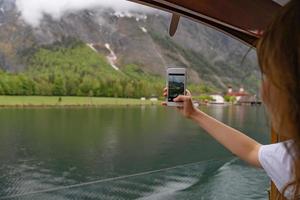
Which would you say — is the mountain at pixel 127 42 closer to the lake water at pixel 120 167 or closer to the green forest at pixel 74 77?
the green forest at pixel 74 77

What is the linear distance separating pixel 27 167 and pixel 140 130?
9.78 meters

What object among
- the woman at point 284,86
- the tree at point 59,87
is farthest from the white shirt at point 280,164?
the tree at point 59,87

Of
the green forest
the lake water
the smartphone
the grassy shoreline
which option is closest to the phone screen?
the smartphone

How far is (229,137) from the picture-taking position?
32.8 inches

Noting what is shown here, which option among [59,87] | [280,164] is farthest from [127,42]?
[280,164]

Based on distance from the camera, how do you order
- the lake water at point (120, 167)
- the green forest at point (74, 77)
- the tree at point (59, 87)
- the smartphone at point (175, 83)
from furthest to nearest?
the tree at point (59, 87)
the green forest at point (74, 77)
the lake water at point (120, 167)
the smartphone at point (175, 83)

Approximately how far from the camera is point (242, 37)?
2.25 metres

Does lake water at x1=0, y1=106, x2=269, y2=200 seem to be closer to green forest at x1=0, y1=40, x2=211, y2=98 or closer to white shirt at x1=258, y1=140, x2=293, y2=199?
white shirt at x1=258, y1=140, x2=293, y2=199

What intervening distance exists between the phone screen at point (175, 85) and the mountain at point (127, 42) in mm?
65904

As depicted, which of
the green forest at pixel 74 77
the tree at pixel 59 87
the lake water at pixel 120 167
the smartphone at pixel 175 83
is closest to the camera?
the smartphone at pixel 175 83

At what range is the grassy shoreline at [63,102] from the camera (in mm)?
36344

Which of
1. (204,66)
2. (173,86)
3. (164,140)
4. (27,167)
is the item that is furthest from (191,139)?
(204,66)

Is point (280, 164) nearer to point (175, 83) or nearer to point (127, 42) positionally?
point (175, 83)

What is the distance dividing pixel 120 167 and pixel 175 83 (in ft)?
33.4
